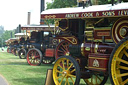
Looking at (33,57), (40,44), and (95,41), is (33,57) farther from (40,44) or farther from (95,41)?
(95,41)

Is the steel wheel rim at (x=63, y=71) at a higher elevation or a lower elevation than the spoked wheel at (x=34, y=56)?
higher

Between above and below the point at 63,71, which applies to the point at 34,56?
below

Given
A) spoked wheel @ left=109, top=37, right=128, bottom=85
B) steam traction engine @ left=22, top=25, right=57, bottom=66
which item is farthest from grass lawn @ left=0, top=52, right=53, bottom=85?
spoked wheel @ left=109, top=37, right=128, bottom=85

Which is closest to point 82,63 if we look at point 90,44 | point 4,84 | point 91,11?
point 90,44

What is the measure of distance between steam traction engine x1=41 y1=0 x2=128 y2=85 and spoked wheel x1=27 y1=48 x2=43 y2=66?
823cm

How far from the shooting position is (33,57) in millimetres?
16141

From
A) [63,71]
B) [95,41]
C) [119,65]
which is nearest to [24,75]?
[63,71]

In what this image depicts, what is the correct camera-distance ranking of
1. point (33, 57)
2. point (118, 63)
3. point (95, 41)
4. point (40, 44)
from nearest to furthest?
point (118, 63)
point (95, 41)
point (33, 57)
point (40, 44)

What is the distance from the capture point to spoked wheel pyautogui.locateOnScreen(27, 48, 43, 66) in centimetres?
1616

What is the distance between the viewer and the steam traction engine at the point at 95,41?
19.4 feet

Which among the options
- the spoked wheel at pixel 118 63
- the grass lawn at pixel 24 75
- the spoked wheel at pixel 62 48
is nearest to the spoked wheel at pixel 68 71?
the spoked wheel at pixel 118 63

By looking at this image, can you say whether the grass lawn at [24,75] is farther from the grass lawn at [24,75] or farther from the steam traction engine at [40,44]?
the steam traction engine at [40,44]

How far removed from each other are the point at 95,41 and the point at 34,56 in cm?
942

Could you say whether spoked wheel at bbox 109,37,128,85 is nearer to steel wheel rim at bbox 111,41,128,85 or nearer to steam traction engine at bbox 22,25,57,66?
steel wheel rim at bbox 111,41,128,85
